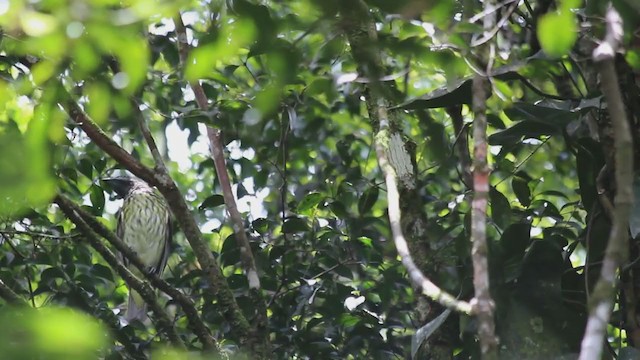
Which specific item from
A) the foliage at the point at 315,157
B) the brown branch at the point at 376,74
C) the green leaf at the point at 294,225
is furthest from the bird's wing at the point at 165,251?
the brown branch at the point at 376,74

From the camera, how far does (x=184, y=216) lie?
12.3 ft

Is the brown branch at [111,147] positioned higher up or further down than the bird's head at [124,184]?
further down

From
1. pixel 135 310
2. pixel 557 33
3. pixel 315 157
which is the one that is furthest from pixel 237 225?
pixel 557 33

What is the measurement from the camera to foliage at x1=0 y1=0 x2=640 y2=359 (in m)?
1.56

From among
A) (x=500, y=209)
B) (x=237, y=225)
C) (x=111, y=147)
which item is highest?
(x=111, y=147)

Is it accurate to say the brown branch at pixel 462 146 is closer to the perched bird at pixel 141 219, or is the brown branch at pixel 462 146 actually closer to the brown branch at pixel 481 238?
the brown branch at pixel 481 238

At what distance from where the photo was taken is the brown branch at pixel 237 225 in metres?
3.67

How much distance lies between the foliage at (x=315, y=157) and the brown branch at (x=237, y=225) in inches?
4.4

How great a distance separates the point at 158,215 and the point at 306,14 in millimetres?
5518

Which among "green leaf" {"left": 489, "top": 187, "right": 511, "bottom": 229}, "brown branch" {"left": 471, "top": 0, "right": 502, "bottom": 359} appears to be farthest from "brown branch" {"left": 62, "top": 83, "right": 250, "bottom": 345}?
"brown branch" {"left": 471, "top": 0, "right": 502, "bottom": 359}

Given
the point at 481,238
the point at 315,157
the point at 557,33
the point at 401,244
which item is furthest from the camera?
the point at 315,157

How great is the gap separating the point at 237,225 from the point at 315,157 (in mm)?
1504

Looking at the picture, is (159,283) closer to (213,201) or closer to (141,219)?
(213,201)

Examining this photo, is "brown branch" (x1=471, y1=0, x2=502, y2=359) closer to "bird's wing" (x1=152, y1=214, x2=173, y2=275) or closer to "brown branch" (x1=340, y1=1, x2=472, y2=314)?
"brown branch" (x1=340, y1=1, x2=472, y2=314)
